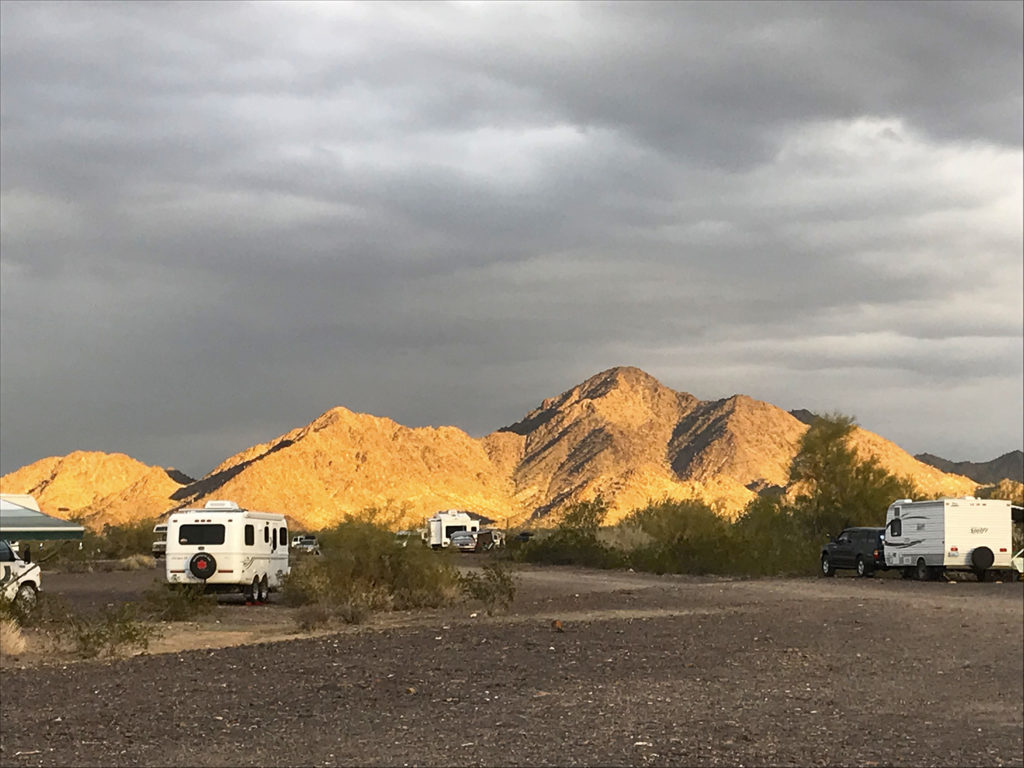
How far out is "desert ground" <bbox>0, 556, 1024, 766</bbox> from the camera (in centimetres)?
1190

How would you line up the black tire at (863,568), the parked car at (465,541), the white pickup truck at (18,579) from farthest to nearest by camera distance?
the parked car at (465,541) → the black tire at (863,568) → the white pickup truck at (18,579)

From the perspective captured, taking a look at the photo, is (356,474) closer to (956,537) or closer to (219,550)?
(956,537)

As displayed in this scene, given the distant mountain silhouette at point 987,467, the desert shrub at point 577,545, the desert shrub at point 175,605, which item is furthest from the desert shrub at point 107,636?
the distant mountain silhouette at point 987,467

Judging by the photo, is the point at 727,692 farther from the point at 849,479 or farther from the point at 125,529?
the point at 125,529

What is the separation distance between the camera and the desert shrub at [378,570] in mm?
27609

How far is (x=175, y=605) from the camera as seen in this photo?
1006 inches

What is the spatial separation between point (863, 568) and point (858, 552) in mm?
484

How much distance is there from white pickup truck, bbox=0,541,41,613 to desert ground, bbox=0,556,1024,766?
8.78ft

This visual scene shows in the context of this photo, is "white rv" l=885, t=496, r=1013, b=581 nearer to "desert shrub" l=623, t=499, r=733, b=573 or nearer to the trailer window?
"desert shrub" l=623, t=499, r=733, b=573

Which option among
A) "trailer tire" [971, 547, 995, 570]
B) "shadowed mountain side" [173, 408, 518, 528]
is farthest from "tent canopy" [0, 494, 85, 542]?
"shadowed mountain side" [173, 408, 518, 528]

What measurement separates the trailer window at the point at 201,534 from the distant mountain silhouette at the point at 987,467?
15258cm

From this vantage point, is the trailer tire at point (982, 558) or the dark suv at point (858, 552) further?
the dark suv at point (858, 552)

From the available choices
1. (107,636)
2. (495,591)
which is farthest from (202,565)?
(107,636)

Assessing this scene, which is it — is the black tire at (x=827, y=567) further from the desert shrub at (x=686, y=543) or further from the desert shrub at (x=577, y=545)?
the desert shrub at (x=577, y=545)
